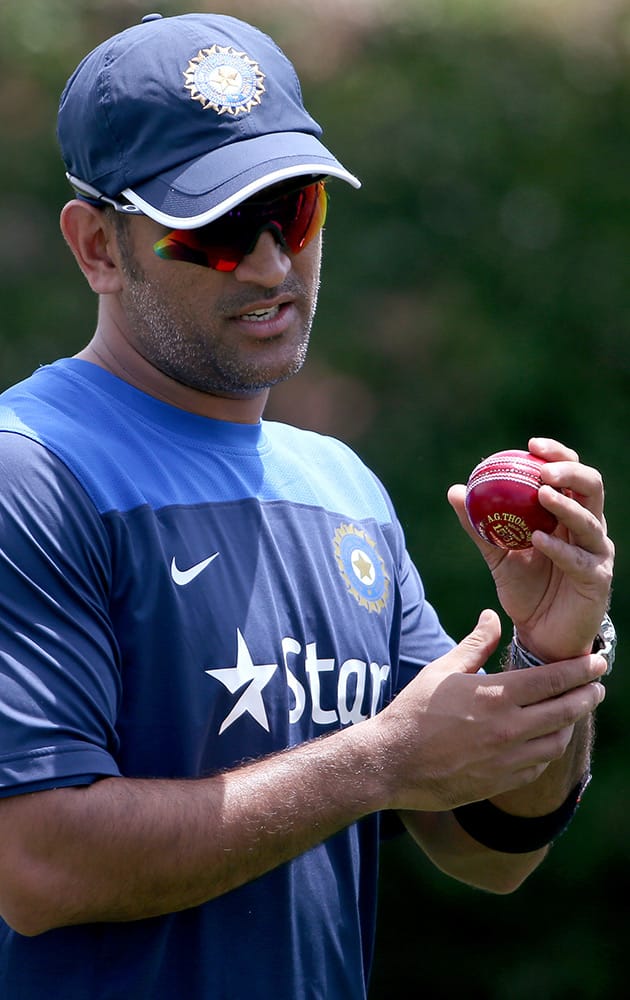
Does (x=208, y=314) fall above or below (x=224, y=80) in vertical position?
below

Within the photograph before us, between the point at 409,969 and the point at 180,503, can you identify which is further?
the point at 409,969

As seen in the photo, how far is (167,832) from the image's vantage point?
2.22 meters

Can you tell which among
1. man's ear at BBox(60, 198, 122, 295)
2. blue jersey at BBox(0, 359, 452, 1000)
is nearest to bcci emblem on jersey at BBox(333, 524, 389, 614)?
blue jersey at BBox(0, 359, 452, 1000)

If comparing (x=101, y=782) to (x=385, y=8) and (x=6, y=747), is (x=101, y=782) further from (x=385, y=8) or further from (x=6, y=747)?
(x=385, y=8)

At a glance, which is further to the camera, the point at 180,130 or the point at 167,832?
the point at 180,130

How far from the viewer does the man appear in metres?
2.23

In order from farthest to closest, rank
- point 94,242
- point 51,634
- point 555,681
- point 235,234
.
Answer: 1. point 94,242
2. point 235,234
3. point 555,681
4. point 51,634

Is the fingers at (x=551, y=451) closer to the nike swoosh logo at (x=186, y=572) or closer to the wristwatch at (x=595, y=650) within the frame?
the wristwatch at (x=595, y=650)

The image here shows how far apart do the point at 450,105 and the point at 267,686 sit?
4.74m

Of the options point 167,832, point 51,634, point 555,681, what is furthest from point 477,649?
point 51,634

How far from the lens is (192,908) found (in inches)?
94.0

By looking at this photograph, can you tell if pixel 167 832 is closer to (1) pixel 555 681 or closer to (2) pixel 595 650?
(1) pixel 555 681

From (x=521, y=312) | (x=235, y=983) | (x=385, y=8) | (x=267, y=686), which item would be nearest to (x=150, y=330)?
(x=267, y=686)

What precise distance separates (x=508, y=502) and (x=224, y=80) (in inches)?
39.7
